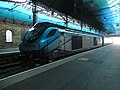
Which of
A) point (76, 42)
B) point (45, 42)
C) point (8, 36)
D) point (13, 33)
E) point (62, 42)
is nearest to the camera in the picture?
point (45, 42)

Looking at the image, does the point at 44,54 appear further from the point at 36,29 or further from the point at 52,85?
the point at 52,85

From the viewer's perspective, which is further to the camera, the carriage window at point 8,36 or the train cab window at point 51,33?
the carriage window at point 8,36

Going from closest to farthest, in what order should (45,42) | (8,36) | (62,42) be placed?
(45,42) → (62,42) → (8,36)

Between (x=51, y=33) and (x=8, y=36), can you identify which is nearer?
(x=51, y=33)

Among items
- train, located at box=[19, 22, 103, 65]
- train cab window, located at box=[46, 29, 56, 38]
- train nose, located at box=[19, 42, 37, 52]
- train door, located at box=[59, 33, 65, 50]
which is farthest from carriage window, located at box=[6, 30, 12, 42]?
train cab window, located at box=[46, 29, 56, 38]

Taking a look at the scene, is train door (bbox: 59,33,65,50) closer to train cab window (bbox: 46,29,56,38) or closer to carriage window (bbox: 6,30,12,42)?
train cab window (bbox: 46,29,56,38)

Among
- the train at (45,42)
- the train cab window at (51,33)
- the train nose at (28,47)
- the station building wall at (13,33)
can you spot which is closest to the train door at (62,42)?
the train at (45,42)

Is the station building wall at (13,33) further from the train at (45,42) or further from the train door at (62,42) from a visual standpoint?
the train door at (62,42)

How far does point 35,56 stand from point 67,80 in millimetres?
4920

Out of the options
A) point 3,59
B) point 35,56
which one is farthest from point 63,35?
point 3,59

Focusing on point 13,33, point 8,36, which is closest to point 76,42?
point 8,36

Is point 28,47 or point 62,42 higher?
point 62,42

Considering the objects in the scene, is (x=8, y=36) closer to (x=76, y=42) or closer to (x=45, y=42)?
(x=76, y=42)

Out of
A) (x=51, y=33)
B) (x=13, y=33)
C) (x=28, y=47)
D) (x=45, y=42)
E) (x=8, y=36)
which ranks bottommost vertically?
(x=28, y=47)
